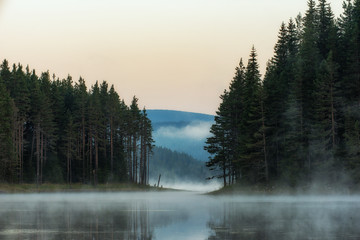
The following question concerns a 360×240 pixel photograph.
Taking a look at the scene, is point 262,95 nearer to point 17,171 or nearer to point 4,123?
point 4,123

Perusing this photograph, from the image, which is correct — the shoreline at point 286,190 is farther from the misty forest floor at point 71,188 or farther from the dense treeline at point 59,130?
the dense treeline at point 59,130

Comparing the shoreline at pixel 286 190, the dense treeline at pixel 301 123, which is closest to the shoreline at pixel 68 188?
the dense treeline at pixel 301 123

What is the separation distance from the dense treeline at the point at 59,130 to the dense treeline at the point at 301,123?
3227 centimetres

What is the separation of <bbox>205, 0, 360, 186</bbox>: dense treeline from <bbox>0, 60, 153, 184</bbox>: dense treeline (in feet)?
106

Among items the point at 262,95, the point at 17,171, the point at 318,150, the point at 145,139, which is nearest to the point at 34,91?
the point at 17,171

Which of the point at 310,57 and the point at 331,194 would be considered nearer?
the point at 331,194

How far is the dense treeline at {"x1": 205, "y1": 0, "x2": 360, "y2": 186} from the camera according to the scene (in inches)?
2542

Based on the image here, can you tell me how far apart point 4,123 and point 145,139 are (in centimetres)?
4495

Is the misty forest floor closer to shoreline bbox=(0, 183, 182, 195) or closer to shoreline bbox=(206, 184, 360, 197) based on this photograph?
shoreline bbox=(0, 183, 182, 195)

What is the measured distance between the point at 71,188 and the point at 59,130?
774 inches

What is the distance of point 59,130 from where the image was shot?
11212 cm

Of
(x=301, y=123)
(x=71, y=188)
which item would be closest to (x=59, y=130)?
(x=71, y=188)

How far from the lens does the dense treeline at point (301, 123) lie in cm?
6456

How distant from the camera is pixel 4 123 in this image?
81625 mm
